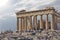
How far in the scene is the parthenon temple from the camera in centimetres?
5431

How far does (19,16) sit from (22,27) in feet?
13.9

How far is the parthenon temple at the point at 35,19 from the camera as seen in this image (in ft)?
178

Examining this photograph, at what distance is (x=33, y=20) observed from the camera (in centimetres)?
6088

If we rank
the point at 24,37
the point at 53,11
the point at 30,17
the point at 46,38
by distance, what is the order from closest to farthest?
the point at 46,38, the point at 24,37, the point at 53,11, the point at 30,17

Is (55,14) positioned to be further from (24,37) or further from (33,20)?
(24,37)

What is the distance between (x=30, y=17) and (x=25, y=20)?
2278 millimetres

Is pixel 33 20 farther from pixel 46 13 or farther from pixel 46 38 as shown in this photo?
pixel 46 38

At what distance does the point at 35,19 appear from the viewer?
58438 millimetres

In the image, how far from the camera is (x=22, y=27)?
→ 208 ft

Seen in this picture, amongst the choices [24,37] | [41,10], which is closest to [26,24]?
[41,10]

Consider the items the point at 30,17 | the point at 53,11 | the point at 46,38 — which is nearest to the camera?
the point at 46,38

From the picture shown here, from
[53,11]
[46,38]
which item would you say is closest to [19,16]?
[53,11]

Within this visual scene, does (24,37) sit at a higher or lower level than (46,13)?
lower

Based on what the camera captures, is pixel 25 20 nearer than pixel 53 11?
No
